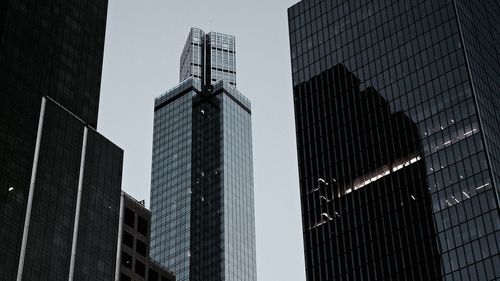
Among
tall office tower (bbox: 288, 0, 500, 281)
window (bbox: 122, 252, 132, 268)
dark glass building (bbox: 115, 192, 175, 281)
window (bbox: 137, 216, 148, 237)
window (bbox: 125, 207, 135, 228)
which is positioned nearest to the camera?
dark glass building (bbox: 115, 192, 175, 281)

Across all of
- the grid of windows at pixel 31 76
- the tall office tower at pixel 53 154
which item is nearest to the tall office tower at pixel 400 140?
the tall office tower at pixel 53 154

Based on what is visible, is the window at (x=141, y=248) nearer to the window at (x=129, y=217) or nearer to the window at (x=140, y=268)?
the window at (x=140, y=268)

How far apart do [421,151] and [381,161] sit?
8.48 metres

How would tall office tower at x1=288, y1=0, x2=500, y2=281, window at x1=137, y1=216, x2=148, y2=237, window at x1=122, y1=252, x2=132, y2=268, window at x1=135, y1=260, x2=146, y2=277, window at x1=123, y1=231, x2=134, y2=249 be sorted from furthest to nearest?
tall office tower at x1=288, y1=0, x2=500, y2=281 < window at x1=137, y1=216, x2=148, y2=237 < window at x1=135, y1=260, x2=146, y2=277 < window at x1=123, y1=231, x2=134, y2=249 < window at x1=122, y1=252, x2=132, y2=268

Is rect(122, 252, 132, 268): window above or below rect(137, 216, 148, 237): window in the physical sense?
below

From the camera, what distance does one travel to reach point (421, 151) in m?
140

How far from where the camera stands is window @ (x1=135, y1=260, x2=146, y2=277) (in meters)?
122

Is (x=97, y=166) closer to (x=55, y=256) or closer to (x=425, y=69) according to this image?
(x=55, y=256)

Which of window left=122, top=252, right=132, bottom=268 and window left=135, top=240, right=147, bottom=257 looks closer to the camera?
window left=122, top=252, right=132, bottom=268

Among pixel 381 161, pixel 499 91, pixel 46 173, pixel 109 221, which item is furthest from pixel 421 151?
pixel 46 173

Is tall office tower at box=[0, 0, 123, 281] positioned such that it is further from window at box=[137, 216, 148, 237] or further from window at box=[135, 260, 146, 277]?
window at box=[135, 260, 146, 277]

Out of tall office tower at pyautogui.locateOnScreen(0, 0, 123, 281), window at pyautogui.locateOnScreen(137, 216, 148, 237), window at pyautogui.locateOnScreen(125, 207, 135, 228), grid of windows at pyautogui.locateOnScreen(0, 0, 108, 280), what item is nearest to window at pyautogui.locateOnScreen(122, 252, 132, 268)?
tall office tower at pyautogui.locateOnScreen(0, 0, 123, 281)

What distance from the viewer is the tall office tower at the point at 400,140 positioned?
12875 centimetres

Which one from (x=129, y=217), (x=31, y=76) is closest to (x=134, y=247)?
(x=129, y=217)
